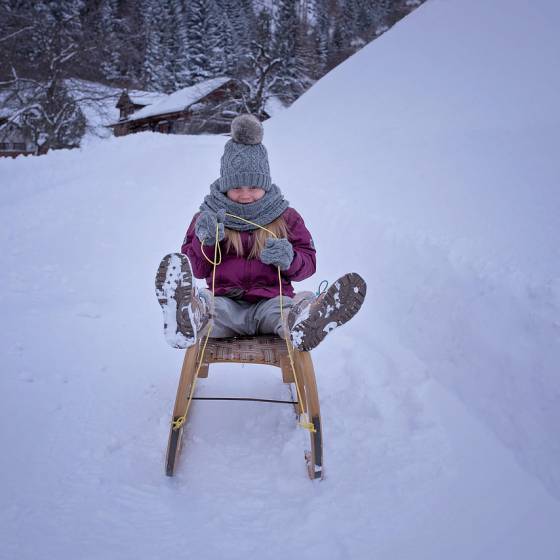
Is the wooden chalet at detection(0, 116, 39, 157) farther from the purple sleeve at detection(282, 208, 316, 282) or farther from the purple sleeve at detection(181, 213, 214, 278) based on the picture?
the purple sleeve at detection(282, 208, 316, 282)

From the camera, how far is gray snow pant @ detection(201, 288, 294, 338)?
193 cm

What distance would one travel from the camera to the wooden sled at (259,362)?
1.61 metres

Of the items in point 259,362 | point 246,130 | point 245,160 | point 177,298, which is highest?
point 246,130

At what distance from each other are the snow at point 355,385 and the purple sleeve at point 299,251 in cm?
74

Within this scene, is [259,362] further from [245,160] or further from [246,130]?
[246,130]

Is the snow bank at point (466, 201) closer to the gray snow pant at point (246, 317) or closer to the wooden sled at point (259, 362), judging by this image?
the wooden sled at point (259, 362)

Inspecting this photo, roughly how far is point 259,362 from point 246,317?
0.37 metres

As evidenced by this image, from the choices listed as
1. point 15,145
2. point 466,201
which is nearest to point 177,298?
point 466,201

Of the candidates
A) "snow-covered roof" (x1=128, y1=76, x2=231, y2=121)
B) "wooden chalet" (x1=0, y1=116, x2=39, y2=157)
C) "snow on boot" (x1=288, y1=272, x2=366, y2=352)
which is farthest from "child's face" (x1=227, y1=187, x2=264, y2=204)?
"wooden chalet" (x1=0, y1=116, x2=39, y2=157)

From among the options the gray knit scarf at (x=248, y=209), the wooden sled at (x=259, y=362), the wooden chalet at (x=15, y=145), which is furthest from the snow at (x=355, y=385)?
the wooden chalet at (x=15, y=145)

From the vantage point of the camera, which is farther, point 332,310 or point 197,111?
point 197,111

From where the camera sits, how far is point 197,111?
20.2 m

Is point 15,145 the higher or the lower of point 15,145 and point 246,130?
the lower

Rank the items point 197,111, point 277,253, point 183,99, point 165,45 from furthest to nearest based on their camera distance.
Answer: point 165,45 → point 183,99 → point 197,111 → point 277,253
